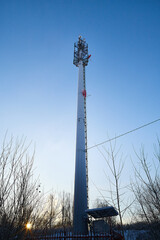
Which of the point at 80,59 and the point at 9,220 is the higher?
the point at 80,59

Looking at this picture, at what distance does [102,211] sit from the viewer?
975cm

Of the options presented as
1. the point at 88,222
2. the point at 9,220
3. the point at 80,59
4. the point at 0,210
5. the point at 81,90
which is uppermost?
the point at 80,59

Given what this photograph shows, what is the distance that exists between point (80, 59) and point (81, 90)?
721 centimetres

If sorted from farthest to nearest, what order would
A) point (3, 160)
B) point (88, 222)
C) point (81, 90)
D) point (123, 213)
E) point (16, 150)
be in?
point (81, 90) < point (88, 222) < point (123, 213) < point (16, 150) < point (3, 160)

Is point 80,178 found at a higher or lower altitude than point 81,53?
lower

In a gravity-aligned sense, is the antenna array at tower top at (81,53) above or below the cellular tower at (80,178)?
above

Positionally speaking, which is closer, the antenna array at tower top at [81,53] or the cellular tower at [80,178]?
the cellular tower at [80,178]

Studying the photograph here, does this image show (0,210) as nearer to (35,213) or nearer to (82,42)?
(35,213)

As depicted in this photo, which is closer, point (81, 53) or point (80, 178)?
point (80, 178)

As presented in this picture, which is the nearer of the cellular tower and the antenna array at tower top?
the cellular tower

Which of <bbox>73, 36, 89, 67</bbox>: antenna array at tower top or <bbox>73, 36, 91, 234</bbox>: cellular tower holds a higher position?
<bbox>73, 36, 89, 67</bbox>: antenna array at tower top

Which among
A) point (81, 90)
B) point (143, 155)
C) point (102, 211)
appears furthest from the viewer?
point (81, 90)

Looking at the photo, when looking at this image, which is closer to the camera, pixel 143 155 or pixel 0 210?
pixel 0 210

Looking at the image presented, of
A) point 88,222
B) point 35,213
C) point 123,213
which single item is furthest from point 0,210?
point 88,222
